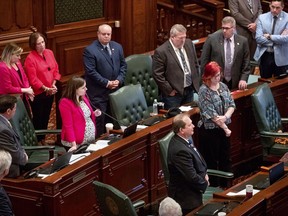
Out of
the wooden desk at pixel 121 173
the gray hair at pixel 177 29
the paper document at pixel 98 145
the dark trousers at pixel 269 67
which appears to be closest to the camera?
the wooden desk at pixel 121 173

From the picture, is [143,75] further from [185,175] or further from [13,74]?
[185,175]

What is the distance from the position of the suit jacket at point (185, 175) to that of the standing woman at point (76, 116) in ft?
4.06

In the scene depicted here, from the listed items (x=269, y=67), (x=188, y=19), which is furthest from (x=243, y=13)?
(x=188, y=19)

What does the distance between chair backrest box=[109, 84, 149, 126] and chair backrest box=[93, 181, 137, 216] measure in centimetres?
192

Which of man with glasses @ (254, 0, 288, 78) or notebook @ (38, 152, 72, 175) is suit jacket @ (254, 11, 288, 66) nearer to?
man with glasses @ (254, 0, 288, 78)

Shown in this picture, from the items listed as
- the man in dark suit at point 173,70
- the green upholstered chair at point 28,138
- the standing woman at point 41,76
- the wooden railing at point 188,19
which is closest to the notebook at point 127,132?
the green upholstered chair at point 28,138

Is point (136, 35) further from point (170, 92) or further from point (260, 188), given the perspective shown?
point (260, 188)

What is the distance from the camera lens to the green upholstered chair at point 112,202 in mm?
6465

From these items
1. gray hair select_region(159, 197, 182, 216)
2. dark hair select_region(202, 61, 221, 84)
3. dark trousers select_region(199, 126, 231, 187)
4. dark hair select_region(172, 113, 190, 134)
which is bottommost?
dark trousers select_region(199, 126, 231, 187)

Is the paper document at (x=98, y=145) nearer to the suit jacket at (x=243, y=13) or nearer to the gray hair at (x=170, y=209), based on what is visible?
the gray hair at (x=170, y=209)

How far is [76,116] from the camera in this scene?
8055mm

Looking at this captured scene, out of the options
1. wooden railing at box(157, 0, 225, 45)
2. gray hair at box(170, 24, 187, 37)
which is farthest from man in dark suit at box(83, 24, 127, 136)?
wooden railing at box(157, 0, 225, 45)

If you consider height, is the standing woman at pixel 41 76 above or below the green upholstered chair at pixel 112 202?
above

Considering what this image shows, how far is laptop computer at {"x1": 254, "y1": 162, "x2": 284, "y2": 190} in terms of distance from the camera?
707 cm
